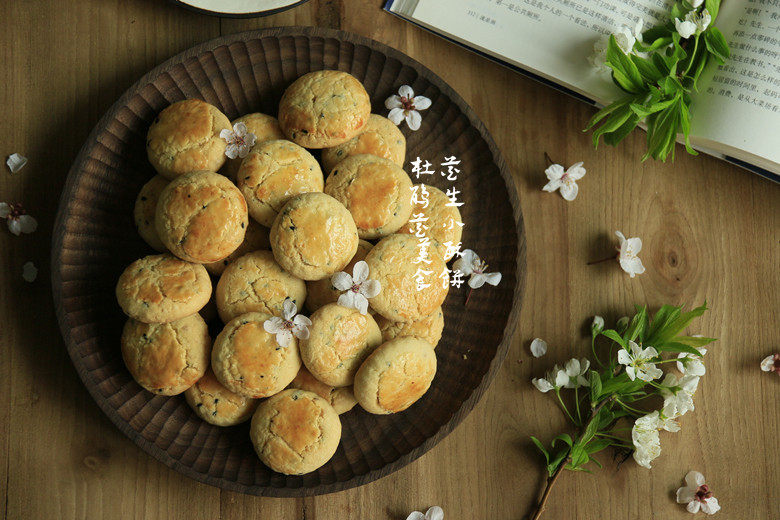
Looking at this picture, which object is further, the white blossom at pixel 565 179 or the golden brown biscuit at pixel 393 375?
the white blossom at pixel 565 179

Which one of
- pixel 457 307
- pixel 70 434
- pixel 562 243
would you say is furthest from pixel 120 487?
pixel 562 243

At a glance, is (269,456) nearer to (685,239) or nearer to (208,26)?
(208,26)

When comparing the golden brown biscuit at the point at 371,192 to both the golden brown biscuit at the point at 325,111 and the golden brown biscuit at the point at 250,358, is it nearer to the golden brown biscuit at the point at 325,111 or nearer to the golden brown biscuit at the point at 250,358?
the golden brown biscuit at the point at 325,111

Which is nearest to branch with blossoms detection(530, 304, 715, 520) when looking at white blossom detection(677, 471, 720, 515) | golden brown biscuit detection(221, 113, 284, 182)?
white blossom detection(677, 471, 720, 515)

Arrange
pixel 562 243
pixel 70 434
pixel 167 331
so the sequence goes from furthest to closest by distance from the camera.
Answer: pixel 562 243, pixel 70 434, pixel 167 331

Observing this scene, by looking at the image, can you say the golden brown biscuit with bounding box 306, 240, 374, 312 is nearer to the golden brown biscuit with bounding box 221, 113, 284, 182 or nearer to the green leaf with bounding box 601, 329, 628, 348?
the golden brown biscuit with bounding box 221, 113, 284, 182

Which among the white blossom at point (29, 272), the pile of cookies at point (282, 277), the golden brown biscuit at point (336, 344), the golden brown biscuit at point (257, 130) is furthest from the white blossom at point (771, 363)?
the white blossom at point (29, 272)
